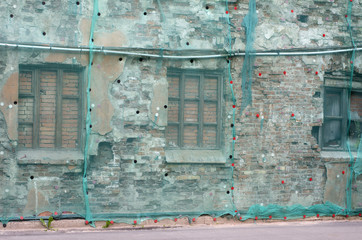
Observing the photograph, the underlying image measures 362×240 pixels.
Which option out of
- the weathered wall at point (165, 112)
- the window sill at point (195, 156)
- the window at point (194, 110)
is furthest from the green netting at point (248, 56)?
the window sill at point (195, 156)

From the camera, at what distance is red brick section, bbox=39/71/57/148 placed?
8.12 m

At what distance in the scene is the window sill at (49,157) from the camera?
7921 mm

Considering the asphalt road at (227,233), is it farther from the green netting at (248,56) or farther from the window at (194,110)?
the green netting at (248,56)

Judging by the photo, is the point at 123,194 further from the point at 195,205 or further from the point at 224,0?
the point at 224,0

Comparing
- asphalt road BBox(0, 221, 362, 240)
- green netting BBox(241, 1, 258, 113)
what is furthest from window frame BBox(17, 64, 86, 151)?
green netting BBox(241, 1, 258, 113)

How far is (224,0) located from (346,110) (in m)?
3.33

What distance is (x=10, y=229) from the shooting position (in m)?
7.73

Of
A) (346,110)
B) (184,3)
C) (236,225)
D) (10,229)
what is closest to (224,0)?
(184,3)

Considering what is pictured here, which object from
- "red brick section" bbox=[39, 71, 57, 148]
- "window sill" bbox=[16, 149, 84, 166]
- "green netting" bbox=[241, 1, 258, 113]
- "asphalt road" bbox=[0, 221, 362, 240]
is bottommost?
"asphalt road" bbox=[0, 221, 362, 240]

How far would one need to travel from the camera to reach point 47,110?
26.7ft

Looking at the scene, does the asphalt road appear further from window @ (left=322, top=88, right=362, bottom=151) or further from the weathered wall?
window @ (left=322, top=88, right=362, bottom=151)

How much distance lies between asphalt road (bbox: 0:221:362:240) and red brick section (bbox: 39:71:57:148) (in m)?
1.50

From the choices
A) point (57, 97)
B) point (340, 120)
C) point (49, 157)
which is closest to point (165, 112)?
point (57, 97)

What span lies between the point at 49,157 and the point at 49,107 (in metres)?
0.81
